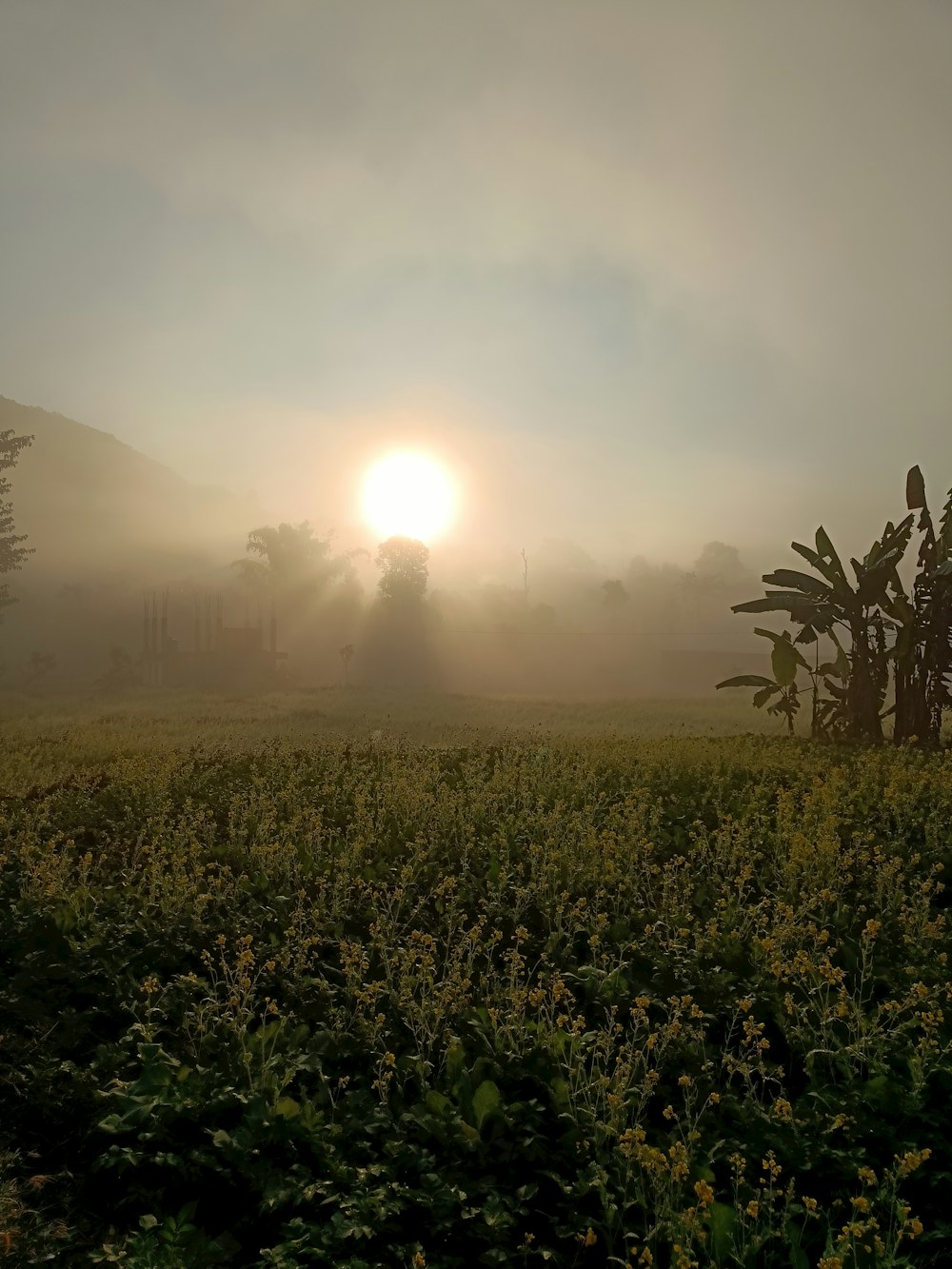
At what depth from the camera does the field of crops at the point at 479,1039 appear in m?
4.29

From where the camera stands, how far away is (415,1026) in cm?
599

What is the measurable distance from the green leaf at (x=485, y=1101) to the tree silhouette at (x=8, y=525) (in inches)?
1888

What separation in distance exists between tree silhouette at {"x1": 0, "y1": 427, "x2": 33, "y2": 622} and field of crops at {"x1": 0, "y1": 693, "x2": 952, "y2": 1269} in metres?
41.2

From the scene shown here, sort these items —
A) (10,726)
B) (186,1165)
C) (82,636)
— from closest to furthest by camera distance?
(186,1165), (10,726), (82,636)

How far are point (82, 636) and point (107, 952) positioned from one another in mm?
76222

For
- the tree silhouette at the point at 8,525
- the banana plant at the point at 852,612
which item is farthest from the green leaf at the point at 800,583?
the tree silhouette at the point at 8,525

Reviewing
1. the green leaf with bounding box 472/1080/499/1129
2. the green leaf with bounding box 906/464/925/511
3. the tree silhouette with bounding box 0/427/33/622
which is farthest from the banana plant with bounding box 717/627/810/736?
the tree silhouette with bounding box 0/427/33/622

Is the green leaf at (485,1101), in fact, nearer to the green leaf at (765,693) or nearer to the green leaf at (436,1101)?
the green leaf at (436,1101)

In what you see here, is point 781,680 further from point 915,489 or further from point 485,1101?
point 485,1101

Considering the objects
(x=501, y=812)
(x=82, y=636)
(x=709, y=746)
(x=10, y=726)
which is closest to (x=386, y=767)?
(x=501, y=812)

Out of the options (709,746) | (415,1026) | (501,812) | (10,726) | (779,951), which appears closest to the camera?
(415,1026)

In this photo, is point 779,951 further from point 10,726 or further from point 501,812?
point 10,726

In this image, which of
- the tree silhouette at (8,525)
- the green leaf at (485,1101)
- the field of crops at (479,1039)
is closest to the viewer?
the field of crops at (479,1039)

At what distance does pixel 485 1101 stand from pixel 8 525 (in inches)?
2054
